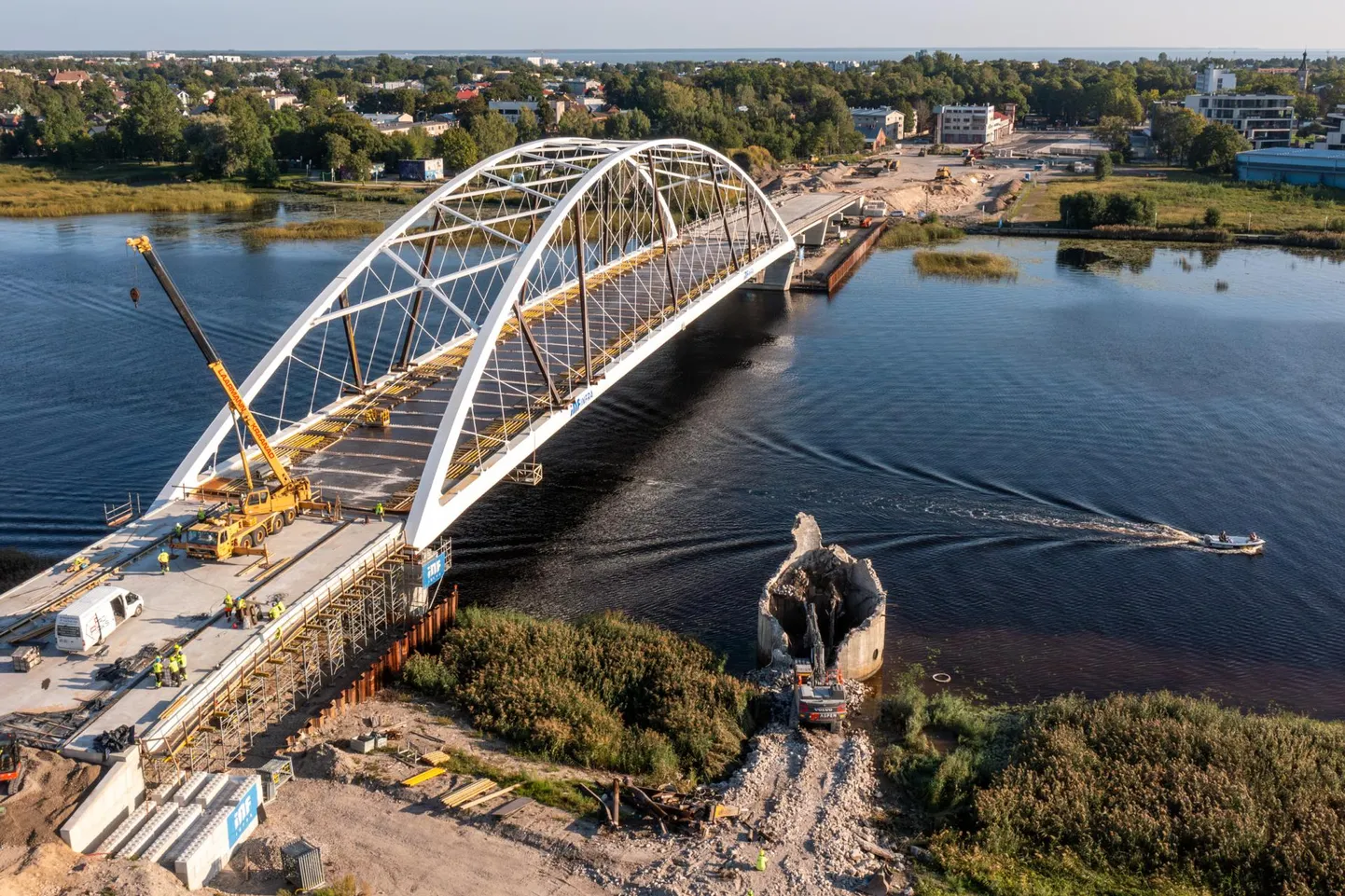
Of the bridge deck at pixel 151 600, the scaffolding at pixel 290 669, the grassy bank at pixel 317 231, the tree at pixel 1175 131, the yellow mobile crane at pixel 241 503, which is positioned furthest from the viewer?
the tree at pixel 1175 131

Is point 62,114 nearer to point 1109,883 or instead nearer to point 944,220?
point 944,220

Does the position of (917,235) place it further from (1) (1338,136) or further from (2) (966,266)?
(1) (1338,136)

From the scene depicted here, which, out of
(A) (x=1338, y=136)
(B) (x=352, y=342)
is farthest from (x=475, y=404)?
(A) (x=1338, y=136)

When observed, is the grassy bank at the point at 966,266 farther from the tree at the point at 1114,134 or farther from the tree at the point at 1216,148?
the tree at the point at 1114,134

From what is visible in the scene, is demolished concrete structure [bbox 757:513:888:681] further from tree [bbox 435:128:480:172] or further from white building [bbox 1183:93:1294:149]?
white building [bbox 1183:93:1294:149]

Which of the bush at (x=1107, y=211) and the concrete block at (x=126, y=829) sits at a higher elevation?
the bush at (x=1107, y=211)

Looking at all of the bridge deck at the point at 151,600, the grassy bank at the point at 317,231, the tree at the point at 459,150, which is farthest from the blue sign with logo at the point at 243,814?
the tree at the point at 459,150
